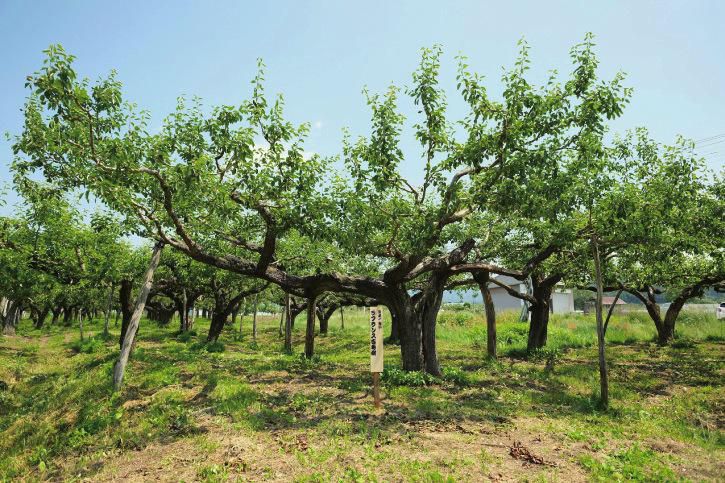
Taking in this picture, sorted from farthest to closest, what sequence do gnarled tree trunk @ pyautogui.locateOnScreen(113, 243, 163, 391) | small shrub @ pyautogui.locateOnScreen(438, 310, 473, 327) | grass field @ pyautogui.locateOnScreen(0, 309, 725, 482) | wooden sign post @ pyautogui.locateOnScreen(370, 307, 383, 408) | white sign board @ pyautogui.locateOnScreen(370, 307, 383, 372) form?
small shrub @ pyautogui.locateOnScreen(438, 310, 473, 327)
gnarled tree trunk @ pyautogui.locateOnScreen(113, 243, 163, 391)
white sign board @ pyautogui.locateOnScreen(370, 307, 383, 372)
wooden sign post @ pyautogui.locateOnScreen(370, 307, 383, 408)
grass field @ pyautogui.locateOnScreen(0, 309, 725, 482)

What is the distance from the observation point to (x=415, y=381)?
1163cm

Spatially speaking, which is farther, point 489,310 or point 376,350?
point 489,310

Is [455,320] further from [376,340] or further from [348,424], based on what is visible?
[348,424]

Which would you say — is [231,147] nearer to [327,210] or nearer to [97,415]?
[327,210]

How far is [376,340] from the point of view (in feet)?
30.8

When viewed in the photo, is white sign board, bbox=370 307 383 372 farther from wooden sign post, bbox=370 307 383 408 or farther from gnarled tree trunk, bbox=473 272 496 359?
gnarled tree trunk, bbox=473 272 496 359

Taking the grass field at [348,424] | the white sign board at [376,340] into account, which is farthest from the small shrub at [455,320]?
the white sign board at [376,340]

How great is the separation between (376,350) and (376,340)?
0.21m

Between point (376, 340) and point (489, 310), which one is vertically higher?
point (489, 310)

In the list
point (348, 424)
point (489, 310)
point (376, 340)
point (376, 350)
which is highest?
point (489, 310)

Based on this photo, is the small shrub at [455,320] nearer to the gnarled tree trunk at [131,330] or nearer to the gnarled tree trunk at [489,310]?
the gnarled tree trunk at [489,310]

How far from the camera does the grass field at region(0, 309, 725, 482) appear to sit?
631 centimetres

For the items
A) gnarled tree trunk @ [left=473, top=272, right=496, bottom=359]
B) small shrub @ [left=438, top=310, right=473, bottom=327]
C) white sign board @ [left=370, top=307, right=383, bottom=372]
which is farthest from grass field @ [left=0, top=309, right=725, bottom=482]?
small shrub @ [left=438, top=310, right=473, bottom=327]

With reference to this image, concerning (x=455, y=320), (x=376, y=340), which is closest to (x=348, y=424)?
(x=376, y=340)
